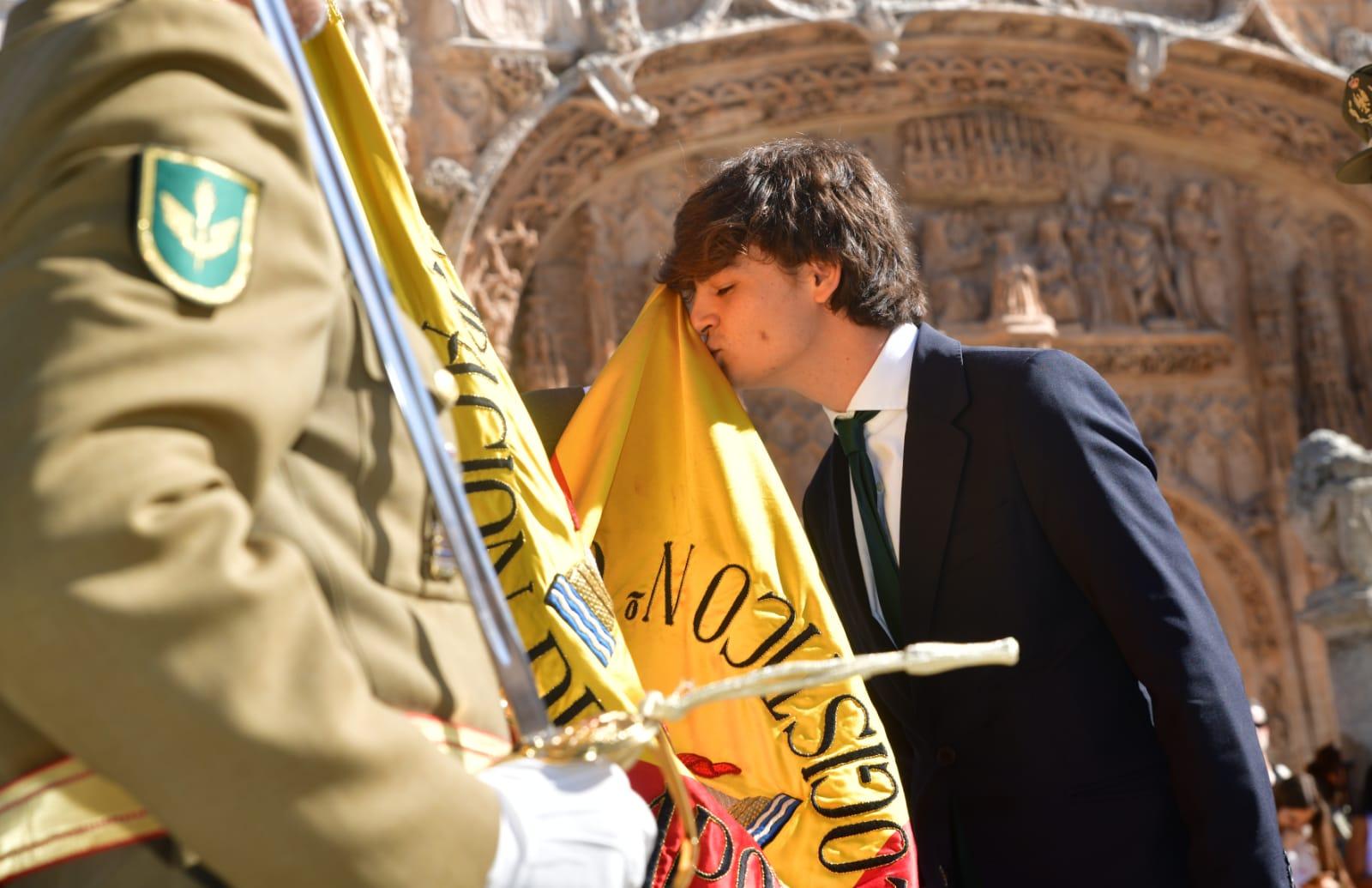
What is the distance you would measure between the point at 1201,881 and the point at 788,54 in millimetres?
6239

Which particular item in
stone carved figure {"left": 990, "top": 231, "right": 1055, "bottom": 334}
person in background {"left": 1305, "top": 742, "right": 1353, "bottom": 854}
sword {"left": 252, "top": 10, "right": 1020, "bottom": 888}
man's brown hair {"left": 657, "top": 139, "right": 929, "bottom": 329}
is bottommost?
person in background {"left": 1305, "top": 742, "right": 1353, "bottom": 854}

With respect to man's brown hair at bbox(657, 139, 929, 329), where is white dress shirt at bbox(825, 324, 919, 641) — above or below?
below

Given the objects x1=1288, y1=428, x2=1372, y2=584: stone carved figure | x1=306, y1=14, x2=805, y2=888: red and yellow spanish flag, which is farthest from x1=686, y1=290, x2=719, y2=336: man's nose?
x1=1288, y1=428, x2=1372, y2=584: stone carved figure

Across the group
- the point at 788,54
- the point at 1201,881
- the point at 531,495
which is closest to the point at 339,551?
the point at 531,495

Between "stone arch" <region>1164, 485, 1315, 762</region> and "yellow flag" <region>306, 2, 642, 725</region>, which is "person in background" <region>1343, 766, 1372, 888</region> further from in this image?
"yellow flag" <region>306, 2, 642, 725</region>

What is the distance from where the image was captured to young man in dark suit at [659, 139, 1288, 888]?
170cm

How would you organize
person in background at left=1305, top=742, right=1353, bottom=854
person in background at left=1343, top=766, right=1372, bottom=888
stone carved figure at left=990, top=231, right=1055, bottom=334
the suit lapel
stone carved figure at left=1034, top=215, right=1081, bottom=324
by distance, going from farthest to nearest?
stone carved figure at left=1034, top=215, right=1081, bottom=324
stone carved figure at left=990, top=231, right=1055, bottom=334
person in background at left=1305, top=742, right=1353, bottom=854
person in background at left=1343, top=766, right=1372, bottom=888
the suit lapel

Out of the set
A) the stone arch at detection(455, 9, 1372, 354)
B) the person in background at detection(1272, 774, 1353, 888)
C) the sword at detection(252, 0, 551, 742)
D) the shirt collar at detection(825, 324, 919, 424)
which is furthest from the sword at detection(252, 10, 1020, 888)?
the stone arch at detection(455, 9, 1372, 354)

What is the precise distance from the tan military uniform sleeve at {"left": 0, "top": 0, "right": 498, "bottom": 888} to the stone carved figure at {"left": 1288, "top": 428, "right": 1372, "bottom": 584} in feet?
17.9

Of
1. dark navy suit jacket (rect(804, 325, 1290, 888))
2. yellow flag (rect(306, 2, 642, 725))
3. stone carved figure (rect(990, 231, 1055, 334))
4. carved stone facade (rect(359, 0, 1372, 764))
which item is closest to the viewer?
yellow flag (rect(306, 2, 642, 725))

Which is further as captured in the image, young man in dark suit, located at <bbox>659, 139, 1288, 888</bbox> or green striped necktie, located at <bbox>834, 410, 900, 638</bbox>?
green striped necktie, located at <bbox>834, 410, 900, 638</bbox>

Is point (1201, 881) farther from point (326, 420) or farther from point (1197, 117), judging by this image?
point (1197, 117)

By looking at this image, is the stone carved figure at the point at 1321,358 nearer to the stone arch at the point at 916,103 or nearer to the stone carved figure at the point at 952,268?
the stone arch at the point at 916,103

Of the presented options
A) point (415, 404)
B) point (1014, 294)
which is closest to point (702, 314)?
point (415, 404)
